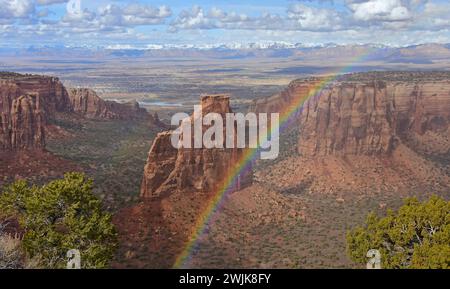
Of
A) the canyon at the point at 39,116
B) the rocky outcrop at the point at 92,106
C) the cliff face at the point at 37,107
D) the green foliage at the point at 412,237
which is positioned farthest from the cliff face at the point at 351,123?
the rocky outcrop at the point at 92,106

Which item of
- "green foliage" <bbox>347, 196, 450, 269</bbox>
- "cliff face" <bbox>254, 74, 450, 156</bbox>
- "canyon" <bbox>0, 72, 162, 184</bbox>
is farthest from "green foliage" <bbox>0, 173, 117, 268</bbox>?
"cliff face" <bbox>254, 74, 450, 156</bbox>

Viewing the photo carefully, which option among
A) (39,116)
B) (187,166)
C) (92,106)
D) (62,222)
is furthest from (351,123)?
(92,106)

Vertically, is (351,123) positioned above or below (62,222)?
below

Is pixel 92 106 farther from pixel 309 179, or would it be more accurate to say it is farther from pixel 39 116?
pixel 309 179

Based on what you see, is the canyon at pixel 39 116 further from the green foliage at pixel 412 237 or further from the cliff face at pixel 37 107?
the green foliage at pixel 412 237

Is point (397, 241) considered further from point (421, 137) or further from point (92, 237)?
point (421, 137)

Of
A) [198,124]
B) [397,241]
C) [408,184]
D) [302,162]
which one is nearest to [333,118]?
[302,162]
